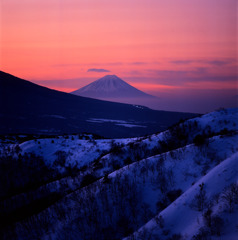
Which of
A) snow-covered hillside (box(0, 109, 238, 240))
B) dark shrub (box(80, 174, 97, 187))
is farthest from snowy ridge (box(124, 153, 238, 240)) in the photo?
dark shrub (box(80, 174, 97, 187))

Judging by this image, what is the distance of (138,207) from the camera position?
5.90m

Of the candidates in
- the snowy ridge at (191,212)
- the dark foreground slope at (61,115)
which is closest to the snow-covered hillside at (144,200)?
the snowy ridge at (191,212)

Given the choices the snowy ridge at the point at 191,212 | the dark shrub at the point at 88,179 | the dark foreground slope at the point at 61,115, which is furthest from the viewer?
the dark foreground slope at the point at 61,115

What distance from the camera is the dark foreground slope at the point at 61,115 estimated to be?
62.9 metres

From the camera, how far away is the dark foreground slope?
62938 mm

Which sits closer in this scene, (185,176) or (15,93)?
(185,176)

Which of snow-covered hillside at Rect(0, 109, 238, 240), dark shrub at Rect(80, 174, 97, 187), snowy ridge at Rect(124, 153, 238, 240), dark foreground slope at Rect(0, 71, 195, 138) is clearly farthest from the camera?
dark foreground slope at Rect(0, 71, 195, 138)

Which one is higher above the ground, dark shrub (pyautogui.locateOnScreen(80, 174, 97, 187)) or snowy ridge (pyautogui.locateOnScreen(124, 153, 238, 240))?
snowy ridge (pyautogui.locateOnScreen(124, 153, 238, 240))

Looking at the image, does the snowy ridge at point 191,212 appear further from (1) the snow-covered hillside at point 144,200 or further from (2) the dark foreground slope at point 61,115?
(2) the dark foreground slope at point 61,115

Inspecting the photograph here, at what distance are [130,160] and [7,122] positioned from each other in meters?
65.6

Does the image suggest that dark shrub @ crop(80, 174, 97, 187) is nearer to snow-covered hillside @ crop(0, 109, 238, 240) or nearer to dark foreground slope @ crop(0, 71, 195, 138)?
snow-covered hillside @ crop(0, 109, 238, 240)

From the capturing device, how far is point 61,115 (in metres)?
79.8

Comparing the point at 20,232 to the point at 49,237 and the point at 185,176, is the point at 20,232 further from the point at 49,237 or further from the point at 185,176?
the point at 185,176

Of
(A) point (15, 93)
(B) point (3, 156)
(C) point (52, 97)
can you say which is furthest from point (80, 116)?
(B) point (3, 156)
